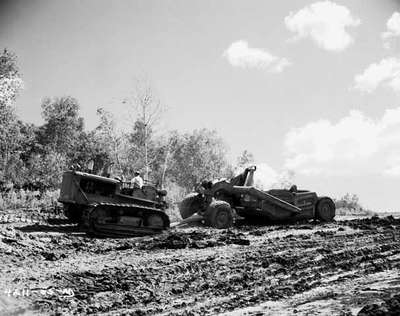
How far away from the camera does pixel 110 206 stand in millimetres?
13523

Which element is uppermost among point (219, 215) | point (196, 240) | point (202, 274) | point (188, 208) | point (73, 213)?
point (188, 208)

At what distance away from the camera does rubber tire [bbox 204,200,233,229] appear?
577 inches

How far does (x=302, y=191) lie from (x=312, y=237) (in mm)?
4896

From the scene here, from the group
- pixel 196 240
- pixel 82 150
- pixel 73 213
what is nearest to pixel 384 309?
pixel 196 240

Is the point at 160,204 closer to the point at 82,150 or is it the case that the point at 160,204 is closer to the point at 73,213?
the point at 73,213

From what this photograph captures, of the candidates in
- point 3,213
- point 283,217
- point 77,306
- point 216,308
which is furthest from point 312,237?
point 3,213

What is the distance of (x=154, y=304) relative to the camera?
6.69 meters

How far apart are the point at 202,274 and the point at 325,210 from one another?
33.5 feet

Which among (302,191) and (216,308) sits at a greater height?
(302,191)

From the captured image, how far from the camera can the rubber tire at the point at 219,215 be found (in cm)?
1465

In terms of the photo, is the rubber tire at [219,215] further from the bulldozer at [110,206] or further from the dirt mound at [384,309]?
the dirt mound at [384,309]

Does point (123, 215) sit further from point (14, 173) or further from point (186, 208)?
point (14, 173)

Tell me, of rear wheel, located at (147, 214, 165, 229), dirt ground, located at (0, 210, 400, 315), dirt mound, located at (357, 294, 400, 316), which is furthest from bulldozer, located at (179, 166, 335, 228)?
dirt mound, located at (357, 294, 400, 316)

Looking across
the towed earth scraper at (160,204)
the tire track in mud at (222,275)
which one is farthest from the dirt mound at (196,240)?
the towed earth scraper at (160,204)
